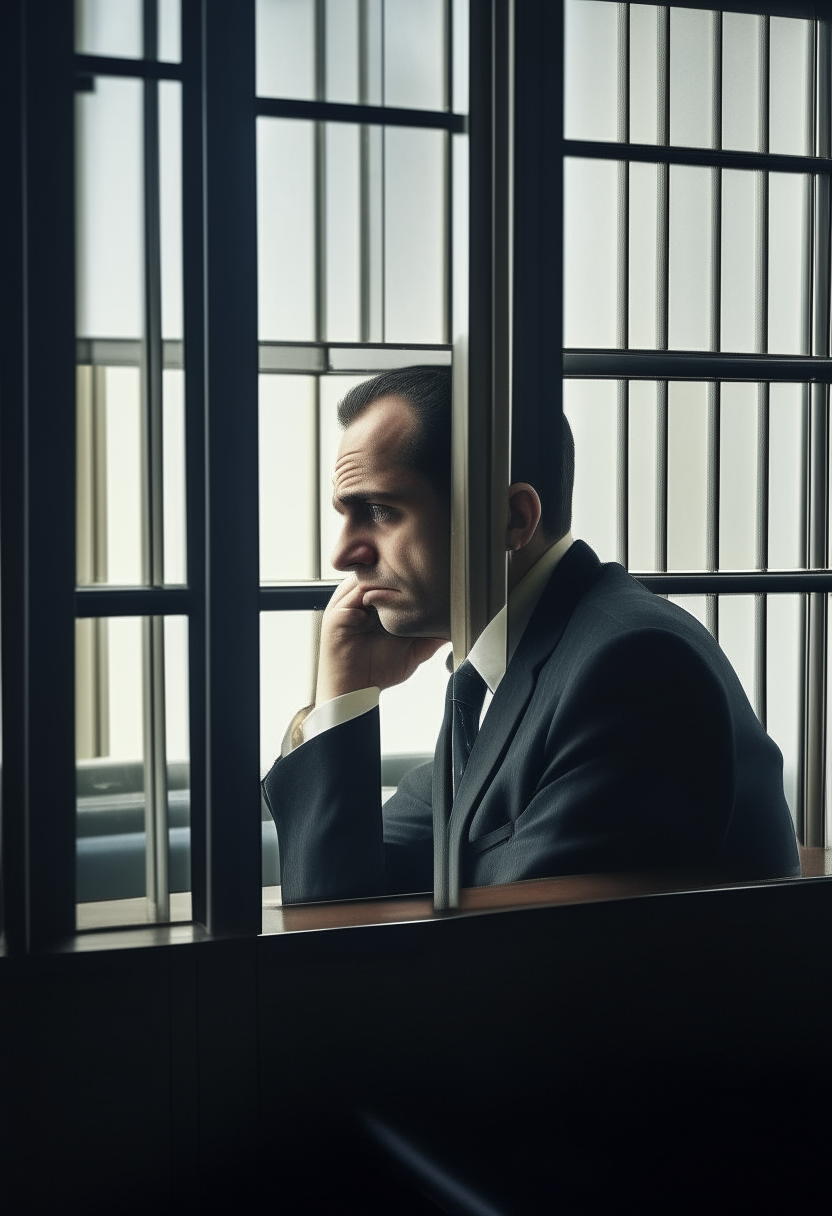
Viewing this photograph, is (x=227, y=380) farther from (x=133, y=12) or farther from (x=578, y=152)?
(x=578, y=152)

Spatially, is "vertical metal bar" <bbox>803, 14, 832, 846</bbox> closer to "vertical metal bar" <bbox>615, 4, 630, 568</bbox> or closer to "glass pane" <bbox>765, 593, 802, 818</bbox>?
"glass pane" <bbox>765, 593, 802, 818</bbox>

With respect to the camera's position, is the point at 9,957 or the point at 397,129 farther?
the point at 397,129

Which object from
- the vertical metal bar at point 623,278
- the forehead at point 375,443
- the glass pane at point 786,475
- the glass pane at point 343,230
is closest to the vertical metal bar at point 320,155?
the glass pane at point 343,230

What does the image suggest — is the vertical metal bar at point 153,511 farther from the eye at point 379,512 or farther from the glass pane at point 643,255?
the glass pane at point 643,255

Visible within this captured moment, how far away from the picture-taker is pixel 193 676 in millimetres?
972

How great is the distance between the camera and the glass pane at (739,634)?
4.04ft

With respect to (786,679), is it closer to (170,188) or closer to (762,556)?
(762,556)

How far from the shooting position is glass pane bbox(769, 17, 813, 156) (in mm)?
1230

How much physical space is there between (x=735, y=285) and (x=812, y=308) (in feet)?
0.32

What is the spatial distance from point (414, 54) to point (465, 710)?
63cm

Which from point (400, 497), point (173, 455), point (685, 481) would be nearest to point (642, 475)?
point (685, 481)

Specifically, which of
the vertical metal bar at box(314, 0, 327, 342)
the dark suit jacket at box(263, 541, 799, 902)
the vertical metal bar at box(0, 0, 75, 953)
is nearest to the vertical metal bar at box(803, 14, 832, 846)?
the dark suit jacket at box(263, 541, 799, 902)

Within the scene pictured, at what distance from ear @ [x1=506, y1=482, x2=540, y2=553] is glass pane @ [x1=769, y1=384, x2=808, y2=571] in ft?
1.00

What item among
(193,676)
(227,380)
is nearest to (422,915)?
(193,676)
